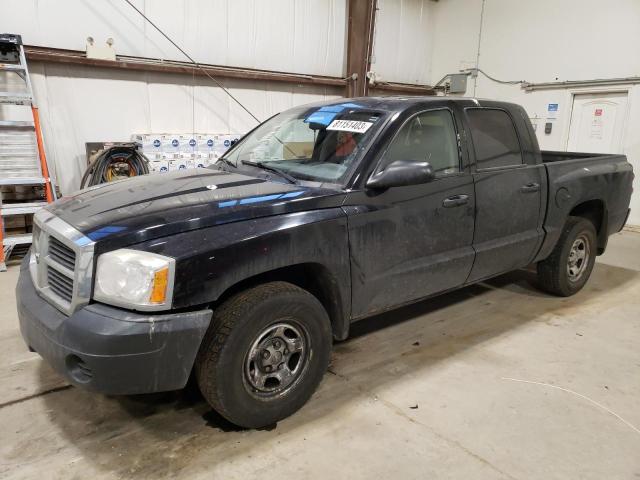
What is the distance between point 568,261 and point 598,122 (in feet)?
16.2

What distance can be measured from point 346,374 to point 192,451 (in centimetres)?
107

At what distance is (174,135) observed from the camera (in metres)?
6.74

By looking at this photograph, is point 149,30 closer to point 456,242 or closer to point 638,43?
point 456,242

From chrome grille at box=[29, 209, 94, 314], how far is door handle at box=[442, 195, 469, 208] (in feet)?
6.77

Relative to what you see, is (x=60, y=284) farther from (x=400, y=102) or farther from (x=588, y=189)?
(x=588, y=189)

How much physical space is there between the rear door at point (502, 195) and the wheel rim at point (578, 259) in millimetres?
756

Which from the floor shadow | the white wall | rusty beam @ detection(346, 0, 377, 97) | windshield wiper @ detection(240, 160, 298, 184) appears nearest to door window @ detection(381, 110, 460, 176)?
windshield wiper @ detection(240, 160, 298, 184)

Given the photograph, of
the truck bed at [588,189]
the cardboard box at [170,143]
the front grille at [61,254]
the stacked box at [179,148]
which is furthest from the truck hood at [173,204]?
the cardboard box at [170,143]

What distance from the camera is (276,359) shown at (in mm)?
2465

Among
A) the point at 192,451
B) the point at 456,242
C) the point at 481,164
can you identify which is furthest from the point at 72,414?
the point at 481,164

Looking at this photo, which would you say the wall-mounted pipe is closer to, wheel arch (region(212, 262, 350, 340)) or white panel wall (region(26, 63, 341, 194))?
white panel wall (region(26, 63, 341, 194))

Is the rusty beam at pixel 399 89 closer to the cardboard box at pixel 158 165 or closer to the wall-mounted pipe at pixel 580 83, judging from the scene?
the wall-mounted pipe at pixel 580 83

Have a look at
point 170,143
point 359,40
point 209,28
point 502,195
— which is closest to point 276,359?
point 502,195

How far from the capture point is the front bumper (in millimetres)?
1983
